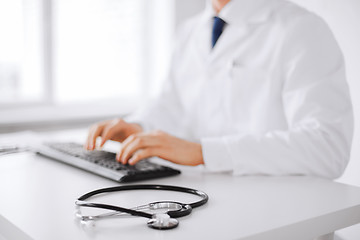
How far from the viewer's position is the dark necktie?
1.41 meters

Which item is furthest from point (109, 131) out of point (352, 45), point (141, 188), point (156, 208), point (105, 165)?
point (352, 45)

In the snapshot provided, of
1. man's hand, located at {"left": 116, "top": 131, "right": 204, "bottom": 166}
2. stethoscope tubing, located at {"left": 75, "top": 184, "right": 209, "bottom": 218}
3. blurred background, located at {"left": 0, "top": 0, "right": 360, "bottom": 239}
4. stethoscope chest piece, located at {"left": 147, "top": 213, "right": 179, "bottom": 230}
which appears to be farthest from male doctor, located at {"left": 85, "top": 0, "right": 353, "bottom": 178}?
blurred background, located at {"left": 0, "top": 0, "right": 360, "bottom": 239}

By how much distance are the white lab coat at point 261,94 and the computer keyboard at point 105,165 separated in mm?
129

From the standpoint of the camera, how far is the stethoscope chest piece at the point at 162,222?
0.62m

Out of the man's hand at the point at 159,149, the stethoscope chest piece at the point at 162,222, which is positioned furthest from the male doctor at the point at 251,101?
the stethoscope chest piece at the point at 162,222

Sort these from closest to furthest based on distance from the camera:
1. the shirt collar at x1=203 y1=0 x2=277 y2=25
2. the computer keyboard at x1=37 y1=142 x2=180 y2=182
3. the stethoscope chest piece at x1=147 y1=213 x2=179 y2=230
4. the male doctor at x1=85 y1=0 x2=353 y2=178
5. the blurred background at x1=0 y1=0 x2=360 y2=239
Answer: the stethoscope chest piece at x1=147 y1=213 x2=179 y2=230, the computer keyboard at x1=37 y1=142 x2=180 y2=182, the male doctor at x1=85 y1=0 x2=353 y2=178, the shirt collar at x1=203 y1=0 x2=277 y2=25, the blurred background at x1=0 y1=0 x2=360 y2=239

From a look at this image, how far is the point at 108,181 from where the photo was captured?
2.94 ft

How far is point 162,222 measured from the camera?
0.62 m

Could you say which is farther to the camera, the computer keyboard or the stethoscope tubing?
the computer keyboard

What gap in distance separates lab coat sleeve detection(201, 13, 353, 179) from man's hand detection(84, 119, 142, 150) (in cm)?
31

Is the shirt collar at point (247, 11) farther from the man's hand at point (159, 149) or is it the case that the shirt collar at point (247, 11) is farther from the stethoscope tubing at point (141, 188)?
the stethoscope tubing at point (141, 188)

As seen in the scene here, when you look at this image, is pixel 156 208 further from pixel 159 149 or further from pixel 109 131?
pixel 109 131

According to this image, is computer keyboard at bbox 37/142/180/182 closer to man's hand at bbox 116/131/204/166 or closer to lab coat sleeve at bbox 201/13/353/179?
man's hand at bbox 116/131/204/166

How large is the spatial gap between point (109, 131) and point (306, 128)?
0.51 meters
